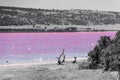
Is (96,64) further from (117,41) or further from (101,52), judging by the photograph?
(117,41)

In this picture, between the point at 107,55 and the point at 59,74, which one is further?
the point at 59,74

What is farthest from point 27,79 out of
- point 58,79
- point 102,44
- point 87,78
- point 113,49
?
point 102,44

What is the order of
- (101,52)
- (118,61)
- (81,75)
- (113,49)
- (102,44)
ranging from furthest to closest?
(102,44) < (101,52) < (81,75) < (113,49) < (118,61)

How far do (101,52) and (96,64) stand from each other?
1634mm

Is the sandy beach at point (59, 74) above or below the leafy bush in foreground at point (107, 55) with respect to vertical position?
below

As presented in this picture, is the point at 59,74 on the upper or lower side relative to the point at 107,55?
lower

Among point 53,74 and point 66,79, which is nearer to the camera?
point 66,79

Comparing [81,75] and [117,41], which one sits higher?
[117,41]

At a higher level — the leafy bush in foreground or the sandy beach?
the leafy bush in foreground

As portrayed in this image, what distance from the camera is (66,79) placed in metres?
36.8

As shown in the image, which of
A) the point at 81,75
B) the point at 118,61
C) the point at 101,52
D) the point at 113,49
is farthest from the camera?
the point at 101,52

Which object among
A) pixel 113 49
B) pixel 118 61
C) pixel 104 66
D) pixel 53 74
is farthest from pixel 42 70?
pixel 118 61

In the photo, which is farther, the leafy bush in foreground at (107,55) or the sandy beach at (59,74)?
the sandy beach at (59,74)

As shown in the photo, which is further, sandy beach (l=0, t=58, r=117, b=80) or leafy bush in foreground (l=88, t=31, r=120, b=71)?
sandy beach (l=0, t=58, r=117, b=80)
